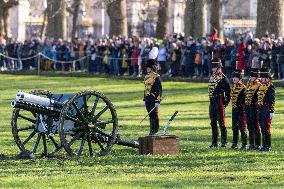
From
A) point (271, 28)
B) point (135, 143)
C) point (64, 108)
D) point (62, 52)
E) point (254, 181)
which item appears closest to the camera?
point (254, 181)

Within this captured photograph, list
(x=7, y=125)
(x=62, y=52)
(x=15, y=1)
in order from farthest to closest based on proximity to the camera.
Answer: (x=15, y=1) < (x=62, y=52) < (x=7, y=125)

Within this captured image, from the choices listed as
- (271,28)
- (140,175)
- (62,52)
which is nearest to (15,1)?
(62,52)

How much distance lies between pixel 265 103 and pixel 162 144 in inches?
90.7

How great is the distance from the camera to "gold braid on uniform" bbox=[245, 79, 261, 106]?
21.5 m

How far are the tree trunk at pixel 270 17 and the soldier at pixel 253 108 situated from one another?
26.1 m

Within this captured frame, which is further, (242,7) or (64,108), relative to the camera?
(242,7)

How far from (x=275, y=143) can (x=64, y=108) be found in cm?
578

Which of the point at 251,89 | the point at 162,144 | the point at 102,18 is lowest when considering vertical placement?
the point at 162,144

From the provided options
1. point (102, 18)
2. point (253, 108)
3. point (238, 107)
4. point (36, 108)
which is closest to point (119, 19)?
point (238, 107)

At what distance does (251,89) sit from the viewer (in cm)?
2159

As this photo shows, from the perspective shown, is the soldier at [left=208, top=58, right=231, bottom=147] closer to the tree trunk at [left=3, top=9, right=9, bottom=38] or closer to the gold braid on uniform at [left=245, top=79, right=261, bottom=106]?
the gold braid on uniform at [left=245, top=79, right=261, bottom=106]

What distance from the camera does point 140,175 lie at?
1736cm

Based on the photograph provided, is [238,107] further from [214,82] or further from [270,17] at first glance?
[270,17]

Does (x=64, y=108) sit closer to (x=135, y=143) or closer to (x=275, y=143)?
(x=135, y=143)
